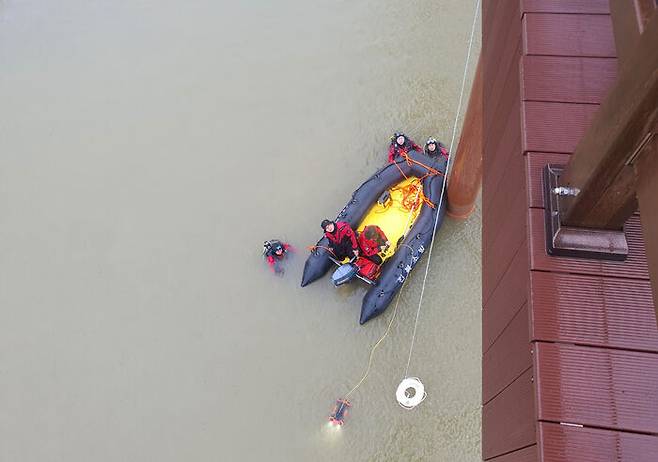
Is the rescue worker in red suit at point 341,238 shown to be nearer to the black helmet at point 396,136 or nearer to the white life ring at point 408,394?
the black helmet at point 396,136

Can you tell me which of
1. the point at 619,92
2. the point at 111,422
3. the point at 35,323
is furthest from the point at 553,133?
the point at 35,323

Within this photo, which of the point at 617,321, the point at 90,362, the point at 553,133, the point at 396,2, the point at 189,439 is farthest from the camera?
the point at 396,2

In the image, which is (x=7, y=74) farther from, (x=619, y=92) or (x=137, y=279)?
(x=619, y=92)

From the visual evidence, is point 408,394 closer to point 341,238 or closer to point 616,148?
point 341,238

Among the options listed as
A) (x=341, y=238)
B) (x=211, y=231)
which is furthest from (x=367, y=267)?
(x=211, y=231)

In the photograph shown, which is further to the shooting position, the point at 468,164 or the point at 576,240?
the point at 468,164

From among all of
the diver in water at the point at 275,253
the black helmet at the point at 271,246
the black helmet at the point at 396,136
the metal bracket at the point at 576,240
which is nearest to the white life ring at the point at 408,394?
the diver in water at the point at 275,253

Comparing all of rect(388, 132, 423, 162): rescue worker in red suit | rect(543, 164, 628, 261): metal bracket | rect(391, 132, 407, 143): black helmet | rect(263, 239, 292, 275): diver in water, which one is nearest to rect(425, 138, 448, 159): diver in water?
rect(388, 132, 423, 162): rescue worker in red suit
